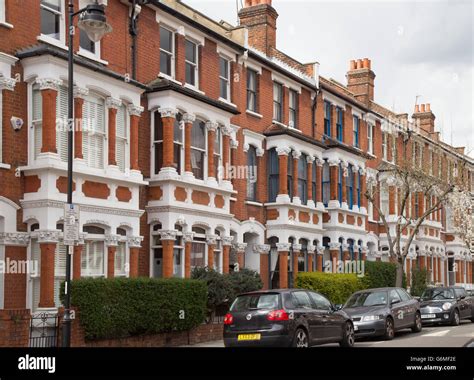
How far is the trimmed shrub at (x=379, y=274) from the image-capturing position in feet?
114

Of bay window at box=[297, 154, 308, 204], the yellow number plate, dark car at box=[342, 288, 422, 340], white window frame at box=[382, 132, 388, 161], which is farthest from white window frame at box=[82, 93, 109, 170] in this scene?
white window frame at box=[382, 132, 388, 161]

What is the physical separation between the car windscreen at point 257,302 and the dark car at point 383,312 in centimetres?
497

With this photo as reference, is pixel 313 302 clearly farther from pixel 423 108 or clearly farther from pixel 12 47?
pixel 423 108

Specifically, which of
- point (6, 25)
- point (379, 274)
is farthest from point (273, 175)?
point (6, 25)

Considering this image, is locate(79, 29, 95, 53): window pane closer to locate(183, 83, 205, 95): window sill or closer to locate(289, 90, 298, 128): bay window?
locate(183, 83, 205, 95): window sill

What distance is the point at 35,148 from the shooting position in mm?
19016

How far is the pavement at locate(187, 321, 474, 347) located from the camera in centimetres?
1944

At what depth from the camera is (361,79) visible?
43219mm

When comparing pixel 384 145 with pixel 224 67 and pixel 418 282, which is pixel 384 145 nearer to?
pixel 418 282

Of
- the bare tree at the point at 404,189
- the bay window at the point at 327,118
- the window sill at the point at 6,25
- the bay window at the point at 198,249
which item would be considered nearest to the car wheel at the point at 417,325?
the bay window at the point at 198,249

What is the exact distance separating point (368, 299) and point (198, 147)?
771 centimetres

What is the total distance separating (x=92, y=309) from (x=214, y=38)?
42.1 feet
